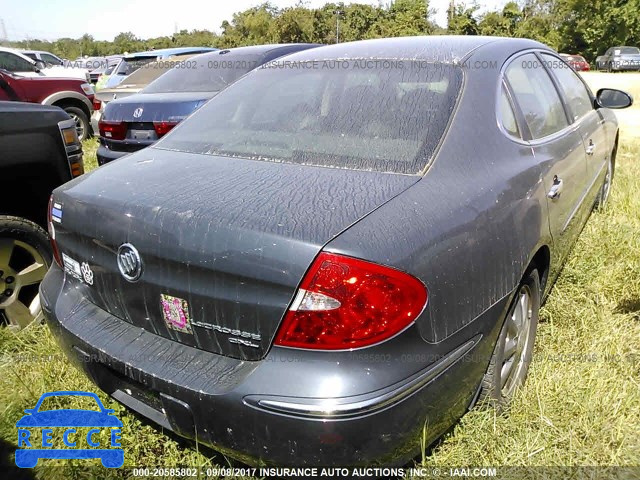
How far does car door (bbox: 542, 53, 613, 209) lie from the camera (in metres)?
3.29

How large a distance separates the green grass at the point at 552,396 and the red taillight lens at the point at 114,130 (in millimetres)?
2948

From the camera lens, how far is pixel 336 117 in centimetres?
227

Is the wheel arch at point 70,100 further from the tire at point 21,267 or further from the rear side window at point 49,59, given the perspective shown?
the rear side window at point 49,59

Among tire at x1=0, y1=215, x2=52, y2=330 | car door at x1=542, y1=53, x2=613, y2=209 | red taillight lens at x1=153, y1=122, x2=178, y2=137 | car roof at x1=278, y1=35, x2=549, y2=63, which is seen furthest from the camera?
red taillight lens at x1=153, y1=122, x2=178, y2=137

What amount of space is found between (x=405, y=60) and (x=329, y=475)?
178 cm

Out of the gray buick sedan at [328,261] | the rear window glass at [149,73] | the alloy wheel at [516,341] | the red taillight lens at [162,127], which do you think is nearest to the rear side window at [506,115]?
the gray buick sedan at [328,261]

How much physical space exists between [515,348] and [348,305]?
3.91 feet

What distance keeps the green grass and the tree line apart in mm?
39992

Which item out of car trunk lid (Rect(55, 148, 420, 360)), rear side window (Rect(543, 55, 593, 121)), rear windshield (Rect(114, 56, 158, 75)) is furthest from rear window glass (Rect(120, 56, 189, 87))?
car trunk lid (Rect(55, 148, 420, 360))

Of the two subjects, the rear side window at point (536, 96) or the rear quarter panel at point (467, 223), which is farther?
the rear side window at point (536, 96)

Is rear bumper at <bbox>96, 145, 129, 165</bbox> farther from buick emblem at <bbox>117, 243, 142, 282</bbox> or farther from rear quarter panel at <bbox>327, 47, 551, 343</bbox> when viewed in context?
rear quarter panel at <bbox>327, 47, 551, 343</bbox>

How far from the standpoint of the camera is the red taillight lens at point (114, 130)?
5.39 meters

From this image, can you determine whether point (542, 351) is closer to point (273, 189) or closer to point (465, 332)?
point (465, 332)

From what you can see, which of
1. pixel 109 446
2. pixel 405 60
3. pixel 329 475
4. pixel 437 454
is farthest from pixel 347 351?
pixel 405 60
